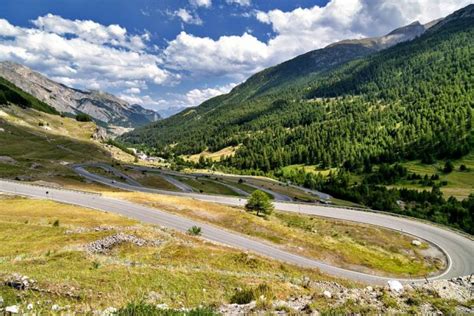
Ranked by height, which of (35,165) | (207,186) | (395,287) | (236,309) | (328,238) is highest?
(35,165)

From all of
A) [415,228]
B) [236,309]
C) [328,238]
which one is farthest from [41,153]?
[236,309]

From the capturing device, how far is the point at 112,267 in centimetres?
2459

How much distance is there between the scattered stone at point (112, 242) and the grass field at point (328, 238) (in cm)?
2953

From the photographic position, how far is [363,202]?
5536 inches

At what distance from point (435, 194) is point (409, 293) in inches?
5748

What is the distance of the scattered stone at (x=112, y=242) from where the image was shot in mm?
34987

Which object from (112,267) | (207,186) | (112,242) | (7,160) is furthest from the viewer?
(207,186)

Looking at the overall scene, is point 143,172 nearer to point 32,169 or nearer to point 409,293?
point 32,169

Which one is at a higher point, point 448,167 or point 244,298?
point 448,167

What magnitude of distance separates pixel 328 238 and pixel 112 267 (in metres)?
52.1

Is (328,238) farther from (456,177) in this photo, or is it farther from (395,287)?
(456,177)

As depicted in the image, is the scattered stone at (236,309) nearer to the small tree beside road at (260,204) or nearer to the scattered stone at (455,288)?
the scattered stone at (455,288)

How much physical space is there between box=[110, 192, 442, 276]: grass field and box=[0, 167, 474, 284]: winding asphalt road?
363cm

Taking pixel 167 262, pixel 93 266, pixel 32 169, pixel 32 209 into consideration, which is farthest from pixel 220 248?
pixel 32 169
